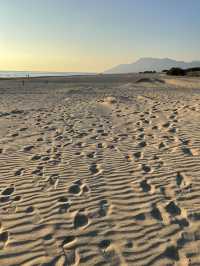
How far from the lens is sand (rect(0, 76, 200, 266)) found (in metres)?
3.65

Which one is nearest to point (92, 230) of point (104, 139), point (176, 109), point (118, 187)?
point (118, 187)

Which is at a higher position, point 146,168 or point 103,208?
point 146,168

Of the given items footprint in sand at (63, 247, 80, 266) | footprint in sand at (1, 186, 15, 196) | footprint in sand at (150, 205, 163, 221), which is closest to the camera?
footprint in sand at (63, 247, 80, 266)

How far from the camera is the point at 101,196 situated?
5.02 metres

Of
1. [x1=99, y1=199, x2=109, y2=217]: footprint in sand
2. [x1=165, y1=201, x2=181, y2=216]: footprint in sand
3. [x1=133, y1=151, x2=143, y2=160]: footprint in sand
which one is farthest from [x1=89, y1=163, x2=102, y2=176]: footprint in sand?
[x1=165, y1=201, x2=181, y2=216]: footprint in sand

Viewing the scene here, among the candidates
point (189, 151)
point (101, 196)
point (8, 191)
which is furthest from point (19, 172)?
point (189, 151)

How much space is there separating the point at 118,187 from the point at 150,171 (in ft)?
3.00

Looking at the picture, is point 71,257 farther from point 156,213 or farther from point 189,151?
point 189,151

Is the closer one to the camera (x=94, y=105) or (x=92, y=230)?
(x=92, y=230)

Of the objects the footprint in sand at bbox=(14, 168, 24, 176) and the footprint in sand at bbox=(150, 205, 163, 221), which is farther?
the footprint in sand at bbox=(14, 168, 24, 176)

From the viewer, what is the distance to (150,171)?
6.00 metres

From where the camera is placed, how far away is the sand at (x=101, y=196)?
12.0 ft

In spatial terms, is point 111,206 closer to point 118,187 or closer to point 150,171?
point 118,187

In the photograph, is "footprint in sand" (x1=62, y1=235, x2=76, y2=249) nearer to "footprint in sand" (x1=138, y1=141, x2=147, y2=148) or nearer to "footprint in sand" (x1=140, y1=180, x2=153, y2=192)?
"footprint in sand" (x1=140, y1=180, x2=153, y2=192)
